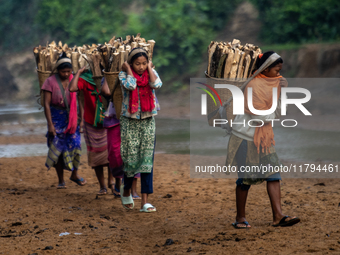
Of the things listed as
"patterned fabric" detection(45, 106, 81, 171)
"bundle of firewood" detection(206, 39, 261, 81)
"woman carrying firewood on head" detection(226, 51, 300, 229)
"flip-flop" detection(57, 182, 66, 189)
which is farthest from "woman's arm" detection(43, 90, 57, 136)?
"woman carrying firewood on head" detection(226, 51, 300, 229)

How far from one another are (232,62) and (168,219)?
1834 millimetres

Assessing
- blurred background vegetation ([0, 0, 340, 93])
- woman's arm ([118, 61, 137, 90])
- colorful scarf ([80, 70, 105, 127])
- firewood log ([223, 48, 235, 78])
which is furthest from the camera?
blurred background vegetation ([0, 0, 340, 93])

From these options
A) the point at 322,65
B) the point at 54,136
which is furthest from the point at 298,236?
the point at 322,65

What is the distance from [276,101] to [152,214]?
6.39 ft

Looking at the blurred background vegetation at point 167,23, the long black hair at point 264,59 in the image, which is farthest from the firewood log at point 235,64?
the blurred background vegetation at point 167,23

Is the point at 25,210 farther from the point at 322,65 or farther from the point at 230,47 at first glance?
the point at 322,65

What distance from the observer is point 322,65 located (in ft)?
52.7

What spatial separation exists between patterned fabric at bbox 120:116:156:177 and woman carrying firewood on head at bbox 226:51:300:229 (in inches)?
43.1

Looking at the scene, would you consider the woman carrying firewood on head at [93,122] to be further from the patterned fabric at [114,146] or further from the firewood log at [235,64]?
the firewood log at [235,64]

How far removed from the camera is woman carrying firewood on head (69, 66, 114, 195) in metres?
5.34

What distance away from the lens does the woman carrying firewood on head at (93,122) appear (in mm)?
5344

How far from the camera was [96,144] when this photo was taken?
18.4 feet

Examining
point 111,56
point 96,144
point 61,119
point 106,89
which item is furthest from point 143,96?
point 61,119

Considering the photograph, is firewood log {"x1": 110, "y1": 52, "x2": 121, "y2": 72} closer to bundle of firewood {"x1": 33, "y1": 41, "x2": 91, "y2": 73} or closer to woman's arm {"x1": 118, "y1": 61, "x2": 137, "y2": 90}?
woman's arm {"x1": 118, "y1": 61, "x2": 137, "y2": 90}
